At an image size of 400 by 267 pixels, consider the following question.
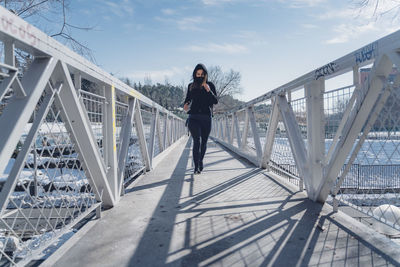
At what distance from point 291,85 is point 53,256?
2.78 metres

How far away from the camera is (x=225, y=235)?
1.93 metres

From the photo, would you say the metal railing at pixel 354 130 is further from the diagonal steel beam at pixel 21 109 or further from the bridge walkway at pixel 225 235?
the diagonal steel beam at pixel 21 109

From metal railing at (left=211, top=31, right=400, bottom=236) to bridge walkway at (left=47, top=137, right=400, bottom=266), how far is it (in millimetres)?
270

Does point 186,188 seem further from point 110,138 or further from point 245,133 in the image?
point 245,133

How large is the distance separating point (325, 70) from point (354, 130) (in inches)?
24.3

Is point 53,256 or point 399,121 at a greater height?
point 399,121

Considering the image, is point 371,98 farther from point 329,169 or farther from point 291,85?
point 291,85

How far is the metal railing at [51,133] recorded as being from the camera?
125 cm

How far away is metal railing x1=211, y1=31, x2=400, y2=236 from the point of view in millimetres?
1753

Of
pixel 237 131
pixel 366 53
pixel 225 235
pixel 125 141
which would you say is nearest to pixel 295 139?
pixel 366 53

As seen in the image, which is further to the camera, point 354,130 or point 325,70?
point 325,70

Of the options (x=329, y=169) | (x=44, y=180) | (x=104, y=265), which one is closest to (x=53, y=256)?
(x=104, y=265)

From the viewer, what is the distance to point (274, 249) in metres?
1.71

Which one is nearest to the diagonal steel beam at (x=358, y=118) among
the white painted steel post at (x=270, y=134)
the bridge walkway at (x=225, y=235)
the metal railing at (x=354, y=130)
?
the metal railing at (x=354, y=130)
